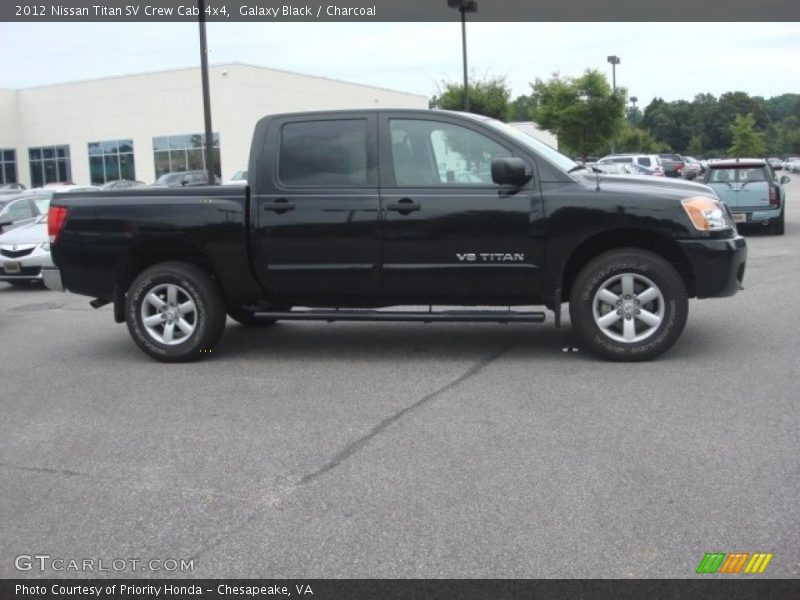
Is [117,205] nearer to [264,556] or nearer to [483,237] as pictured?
[483,237]

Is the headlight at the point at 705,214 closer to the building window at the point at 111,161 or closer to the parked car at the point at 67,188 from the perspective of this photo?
the parked car at the point at 67,188

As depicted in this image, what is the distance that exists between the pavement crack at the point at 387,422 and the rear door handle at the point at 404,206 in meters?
1.34

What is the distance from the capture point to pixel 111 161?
52.1 meters

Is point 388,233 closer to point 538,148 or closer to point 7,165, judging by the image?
point 538,148

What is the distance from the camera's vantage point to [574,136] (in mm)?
45188

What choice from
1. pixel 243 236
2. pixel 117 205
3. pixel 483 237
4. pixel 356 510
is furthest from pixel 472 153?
pixel 356 510

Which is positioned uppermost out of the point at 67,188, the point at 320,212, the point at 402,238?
the point at 67,188

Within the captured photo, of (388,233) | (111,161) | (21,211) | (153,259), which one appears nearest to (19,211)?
(21,211)

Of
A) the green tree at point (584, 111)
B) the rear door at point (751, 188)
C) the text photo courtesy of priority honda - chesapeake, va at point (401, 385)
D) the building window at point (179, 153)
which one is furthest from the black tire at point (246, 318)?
the building window at point (179, 153)

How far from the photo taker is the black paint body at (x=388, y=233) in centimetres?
690

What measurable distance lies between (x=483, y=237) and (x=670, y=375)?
5.76 ft

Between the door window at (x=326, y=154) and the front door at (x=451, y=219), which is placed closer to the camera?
the front door at (x=451, y=219)

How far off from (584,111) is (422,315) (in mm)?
39122
